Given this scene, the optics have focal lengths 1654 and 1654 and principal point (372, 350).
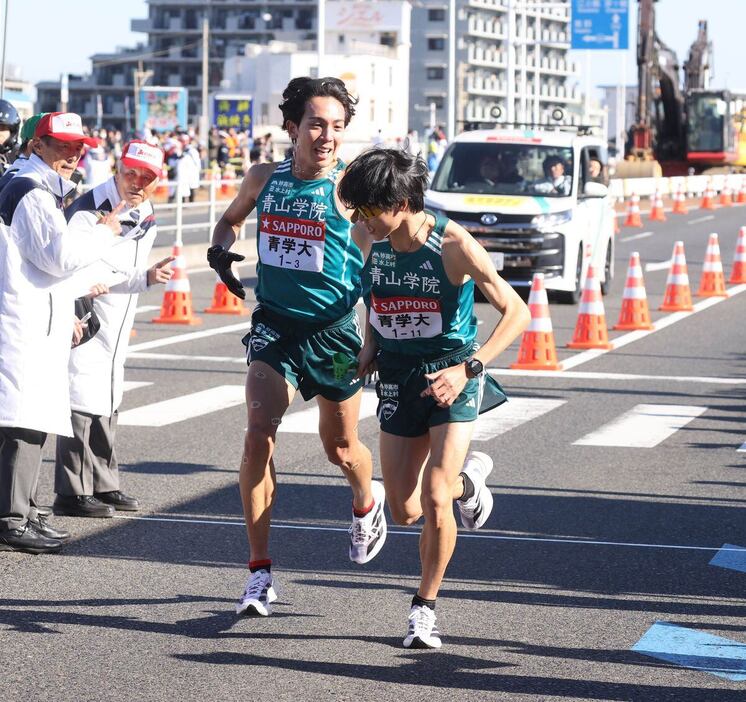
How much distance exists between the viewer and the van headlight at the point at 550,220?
805 inches

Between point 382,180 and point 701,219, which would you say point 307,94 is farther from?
point 701,219

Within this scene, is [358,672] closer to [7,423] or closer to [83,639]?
[83,639]

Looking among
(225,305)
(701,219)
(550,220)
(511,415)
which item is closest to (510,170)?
(550,220)

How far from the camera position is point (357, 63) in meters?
128

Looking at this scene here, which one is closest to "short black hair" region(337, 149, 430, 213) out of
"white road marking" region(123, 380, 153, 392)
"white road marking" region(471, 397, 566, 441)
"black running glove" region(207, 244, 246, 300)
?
"black running glove" region(207, 244, 246, 300)

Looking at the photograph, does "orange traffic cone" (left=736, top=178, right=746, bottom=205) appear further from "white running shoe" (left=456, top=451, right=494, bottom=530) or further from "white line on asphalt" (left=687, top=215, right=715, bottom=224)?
"white running shoe" (left=456, top=451, right=494, bottom=530)

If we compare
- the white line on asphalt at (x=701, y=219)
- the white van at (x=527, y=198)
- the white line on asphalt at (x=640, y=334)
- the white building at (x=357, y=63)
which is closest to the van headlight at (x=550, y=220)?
the white van at (x=527, y=198)

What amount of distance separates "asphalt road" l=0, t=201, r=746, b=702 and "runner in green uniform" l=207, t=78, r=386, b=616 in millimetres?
672

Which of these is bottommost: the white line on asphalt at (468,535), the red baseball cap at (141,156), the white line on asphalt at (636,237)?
the white line on asphalt at (468,535)

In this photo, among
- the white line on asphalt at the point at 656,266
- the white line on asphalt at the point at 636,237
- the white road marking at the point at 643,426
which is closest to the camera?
the white road marking at the point at 643,426

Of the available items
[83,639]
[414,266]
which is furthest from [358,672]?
[414,266]

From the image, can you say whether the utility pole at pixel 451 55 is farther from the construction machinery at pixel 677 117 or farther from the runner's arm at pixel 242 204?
the runner's arm at pixel 242 204

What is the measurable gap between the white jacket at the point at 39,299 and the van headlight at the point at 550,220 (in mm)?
13261

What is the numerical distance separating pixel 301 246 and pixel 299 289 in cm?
17
